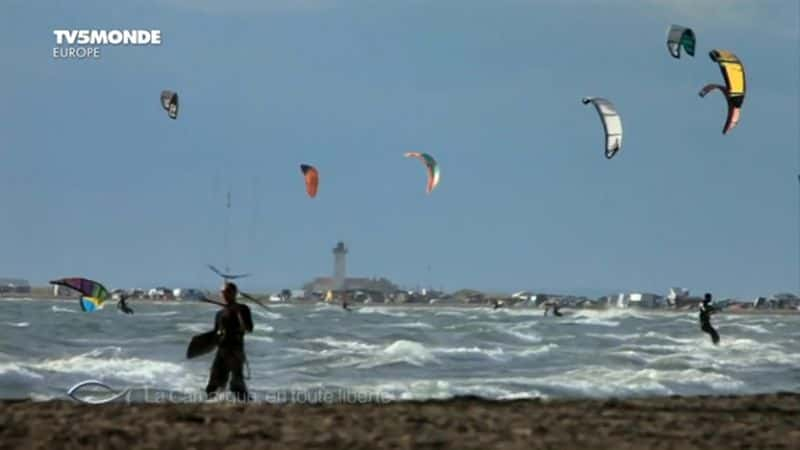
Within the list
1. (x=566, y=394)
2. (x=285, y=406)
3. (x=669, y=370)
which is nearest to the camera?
(x=285, y=406)

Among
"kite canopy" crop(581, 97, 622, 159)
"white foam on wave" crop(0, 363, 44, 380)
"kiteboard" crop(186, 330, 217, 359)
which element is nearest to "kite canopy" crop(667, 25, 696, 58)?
"kite canopy" crop(581, 97, 622, 159)

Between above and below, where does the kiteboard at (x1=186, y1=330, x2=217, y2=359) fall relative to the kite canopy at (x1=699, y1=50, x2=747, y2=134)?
below

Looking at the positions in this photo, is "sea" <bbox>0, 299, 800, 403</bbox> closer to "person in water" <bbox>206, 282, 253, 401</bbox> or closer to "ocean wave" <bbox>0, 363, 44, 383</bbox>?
"ocean wave" <bbox>0, 363, 44, 383</bbox>

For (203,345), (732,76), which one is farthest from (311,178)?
(203,345)

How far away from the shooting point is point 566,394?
20.0 m

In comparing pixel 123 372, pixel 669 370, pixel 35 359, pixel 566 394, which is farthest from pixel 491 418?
pixel 35 359

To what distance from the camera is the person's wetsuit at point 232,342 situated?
37.7 feet

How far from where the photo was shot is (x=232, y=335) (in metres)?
11.5

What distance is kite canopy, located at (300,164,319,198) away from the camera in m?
25.6

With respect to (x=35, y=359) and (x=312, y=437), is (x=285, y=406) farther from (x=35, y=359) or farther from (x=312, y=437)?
(x=35, y=359)

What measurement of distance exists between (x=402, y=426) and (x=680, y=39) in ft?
59.9

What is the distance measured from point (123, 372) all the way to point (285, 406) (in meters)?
13.8

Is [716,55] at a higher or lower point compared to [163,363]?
higher

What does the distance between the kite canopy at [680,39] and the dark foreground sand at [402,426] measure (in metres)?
15.6
